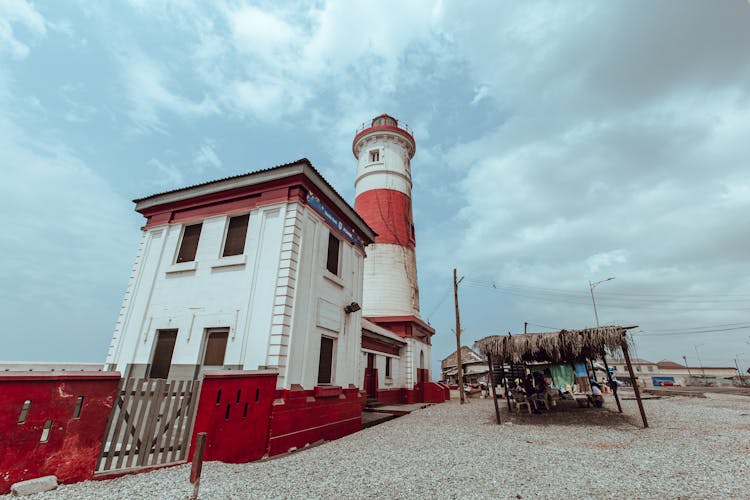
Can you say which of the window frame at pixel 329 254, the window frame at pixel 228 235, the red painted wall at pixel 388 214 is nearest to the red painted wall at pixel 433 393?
the red painted wall at pixel 388 214

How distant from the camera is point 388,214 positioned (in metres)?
21.3

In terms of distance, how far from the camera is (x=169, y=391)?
5.68 metres

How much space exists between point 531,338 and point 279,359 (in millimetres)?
8737

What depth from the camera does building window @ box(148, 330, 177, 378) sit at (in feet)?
29.3

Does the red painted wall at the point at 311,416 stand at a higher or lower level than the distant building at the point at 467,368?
lower

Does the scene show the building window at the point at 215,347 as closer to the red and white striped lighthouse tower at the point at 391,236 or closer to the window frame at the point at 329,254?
the window frame at the point at 329,254

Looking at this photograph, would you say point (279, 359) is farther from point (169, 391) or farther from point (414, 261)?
point (414, 261)

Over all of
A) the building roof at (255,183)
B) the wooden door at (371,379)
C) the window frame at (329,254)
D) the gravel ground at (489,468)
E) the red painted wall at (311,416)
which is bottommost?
the gravel ground at (489,468)

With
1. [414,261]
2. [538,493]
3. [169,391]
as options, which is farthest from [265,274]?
[414,261]

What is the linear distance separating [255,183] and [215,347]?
4599 millimetres

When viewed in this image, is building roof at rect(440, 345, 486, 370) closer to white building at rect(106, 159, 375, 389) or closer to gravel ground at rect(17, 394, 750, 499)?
gravel ground at rect(17, 394, 750, 499)

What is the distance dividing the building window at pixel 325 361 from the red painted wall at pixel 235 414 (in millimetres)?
2150

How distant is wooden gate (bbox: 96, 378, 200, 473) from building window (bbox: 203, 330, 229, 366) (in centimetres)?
241

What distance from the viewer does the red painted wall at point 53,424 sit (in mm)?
4148
